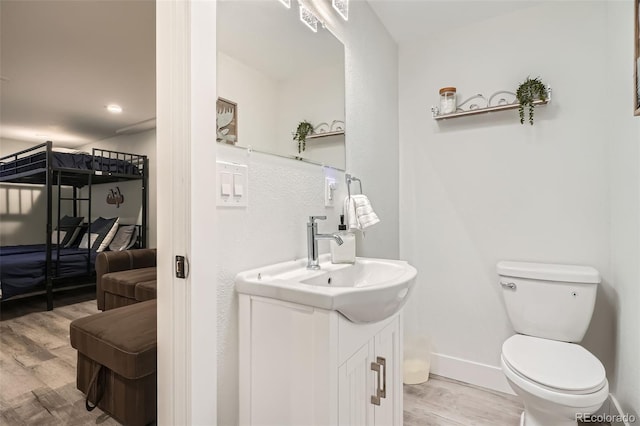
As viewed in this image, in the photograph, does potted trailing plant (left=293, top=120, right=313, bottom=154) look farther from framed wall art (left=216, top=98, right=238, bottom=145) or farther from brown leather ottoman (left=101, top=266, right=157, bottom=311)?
brown leather ottoman (left=101, top=266, right=157, bottom=311)

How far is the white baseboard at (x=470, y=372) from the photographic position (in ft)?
6.52

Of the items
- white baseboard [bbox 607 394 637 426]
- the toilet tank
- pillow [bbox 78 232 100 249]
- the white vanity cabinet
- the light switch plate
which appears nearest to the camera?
the white vanity cabinet

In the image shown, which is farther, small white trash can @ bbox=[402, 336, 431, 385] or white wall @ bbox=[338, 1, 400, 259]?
small white trash can @ bbox=[402, 336, 431, 385]

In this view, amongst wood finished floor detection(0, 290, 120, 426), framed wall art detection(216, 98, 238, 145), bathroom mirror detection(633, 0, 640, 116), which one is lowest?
wood finished floor detection(0, 290, 120, 426)

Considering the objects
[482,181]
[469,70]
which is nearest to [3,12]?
[469,70]

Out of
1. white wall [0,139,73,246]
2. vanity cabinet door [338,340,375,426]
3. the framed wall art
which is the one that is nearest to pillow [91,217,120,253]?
white wall [0,139,73,246]

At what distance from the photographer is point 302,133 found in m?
1.40

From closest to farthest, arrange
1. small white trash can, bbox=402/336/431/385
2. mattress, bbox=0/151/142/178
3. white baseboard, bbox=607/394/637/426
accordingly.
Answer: white baseboard, bbox=607/394/637/426
small white trash can, bbox=402/336/431/385
mattress, bbox=0/151/142/178

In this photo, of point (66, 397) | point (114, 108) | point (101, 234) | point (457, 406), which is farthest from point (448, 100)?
point (101, 234)

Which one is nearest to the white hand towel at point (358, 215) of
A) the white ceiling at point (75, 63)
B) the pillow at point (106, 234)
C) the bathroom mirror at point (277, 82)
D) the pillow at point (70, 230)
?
the bathroom mirror at point (277, 82)

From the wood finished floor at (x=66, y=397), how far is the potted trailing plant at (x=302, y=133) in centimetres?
148

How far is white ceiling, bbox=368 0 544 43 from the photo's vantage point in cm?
191

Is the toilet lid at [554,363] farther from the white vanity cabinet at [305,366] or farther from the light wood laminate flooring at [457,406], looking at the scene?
the white vanity cabinet at [305,366]

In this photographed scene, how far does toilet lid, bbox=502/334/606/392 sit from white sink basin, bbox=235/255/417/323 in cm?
71
